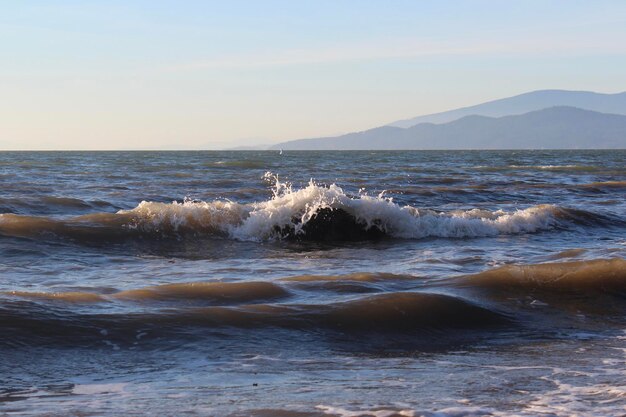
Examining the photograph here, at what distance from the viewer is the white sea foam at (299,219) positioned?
45.1ft

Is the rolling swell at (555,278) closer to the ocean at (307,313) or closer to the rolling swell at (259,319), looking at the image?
the ocean at (307,313)

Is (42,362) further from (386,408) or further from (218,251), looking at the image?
(218,251)

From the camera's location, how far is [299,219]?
13969 mm

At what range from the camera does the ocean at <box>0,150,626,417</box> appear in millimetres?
4944

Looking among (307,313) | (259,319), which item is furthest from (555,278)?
(259,319)

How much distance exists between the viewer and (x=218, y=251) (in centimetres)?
1204

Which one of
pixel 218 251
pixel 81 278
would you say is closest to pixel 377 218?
pixel 218 251

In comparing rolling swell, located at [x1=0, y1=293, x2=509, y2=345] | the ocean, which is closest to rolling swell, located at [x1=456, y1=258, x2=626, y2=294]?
the ocean

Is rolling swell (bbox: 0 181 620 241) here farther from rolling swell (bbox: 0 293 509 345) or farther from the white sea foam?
rolling swell (bbox: 0 293 509 345)

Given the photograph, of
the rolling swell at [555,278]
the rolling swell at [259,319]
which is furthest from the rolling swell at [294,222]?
the rolling swell at [259,319]

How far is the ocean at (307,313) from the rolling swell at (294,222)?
1.4 inches

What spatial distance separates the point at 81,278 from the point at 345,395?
4.92 meters

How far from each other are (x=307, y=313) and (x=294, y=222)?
6767 millimetres

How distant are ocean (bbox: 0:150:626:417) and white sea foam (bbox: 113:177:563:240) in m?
0.03
